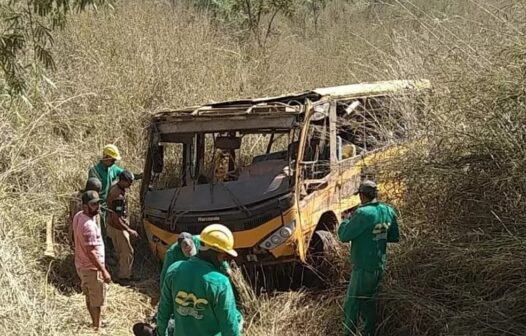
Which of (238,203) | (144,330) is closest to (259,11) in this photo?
(238,203)

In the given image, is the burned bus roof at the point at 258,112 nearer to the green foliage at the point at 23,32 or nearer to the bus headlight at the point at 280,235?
the bus headlight at the point at 280,235

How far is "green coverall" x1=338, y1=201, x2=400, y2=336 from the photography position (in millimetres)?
6254

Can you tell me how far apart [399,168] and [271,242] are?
1.51m

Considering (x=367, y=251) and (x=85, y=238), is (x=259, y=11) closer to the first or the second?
(x=85, y=238)

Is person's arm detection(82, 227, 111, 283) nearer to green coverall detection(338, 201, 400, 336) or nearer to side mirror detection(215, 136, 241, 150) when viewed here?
side mirror detection(215, 136, 241, 150)

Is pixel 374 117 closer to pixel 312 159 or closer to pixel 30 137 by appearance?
pixel 312 159

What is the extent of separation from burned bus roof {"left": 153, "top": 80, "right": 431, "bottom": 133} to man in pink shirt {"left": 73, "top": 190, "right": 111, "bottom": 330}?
5.52 feet

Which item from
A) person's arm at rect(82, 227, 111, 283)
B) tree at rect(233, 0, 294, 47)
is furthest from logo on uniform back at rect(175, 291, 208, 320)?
tree at rect(233, 0, 294, 47)

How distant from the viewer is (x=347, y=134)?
29.6ft

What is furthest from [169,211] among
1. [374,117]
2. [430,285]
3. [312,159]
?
[430,285]

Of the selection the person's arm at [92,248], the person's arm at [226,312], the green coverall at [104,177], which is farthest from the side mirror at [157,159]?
the person's arm at [226,312]

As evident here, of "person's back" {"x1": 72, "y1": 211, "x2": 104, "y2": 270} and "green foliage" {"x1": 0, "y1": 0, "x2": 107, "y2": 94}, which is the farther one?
"person's back" {"x1": 72, "y1": 211, "x2": 104, "y2": 270}

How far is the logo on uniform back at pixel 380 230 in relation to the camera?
6.29m

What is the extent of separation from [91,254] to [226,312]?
2.75 m
